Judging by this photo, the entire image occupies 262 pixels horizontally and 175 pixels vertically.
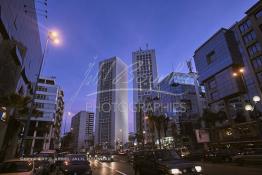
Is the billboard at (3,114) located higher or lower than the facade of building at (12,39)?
lower

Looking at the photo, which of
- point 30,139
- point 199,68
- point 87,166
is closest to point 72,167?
point 87,166

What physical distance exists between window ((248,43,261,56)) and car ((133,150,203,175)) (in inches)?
1763

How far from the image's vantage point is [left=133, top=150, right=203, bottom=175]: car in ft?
31.5

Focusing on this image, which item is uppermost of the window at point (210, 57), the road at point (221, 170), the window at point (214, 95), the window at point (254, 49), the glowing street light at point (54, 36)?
the window at point (210, 57)

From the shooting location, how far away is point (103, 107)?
170m

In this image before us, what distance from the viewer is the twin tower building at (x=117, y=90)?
500ft

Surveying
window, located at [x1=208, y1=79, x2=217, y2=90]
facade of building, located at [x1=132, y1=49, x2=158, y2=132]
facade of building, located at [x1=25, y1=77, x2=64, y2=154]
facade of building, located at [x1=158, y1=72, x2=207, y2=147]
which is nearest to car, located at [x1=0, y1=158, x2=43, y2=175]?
window, located at [x1=208, y1=79, x2=217, y2=90]

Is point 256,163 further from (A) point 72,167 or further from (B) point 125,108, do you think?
(B) point 125,108

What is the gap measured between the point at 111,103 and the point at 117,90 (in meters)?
11.8

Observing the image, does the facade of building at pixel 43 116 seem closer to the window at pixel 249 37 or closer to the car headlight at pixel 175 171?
the window at pixel 249 37

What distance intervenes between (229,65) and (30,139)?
233 feet

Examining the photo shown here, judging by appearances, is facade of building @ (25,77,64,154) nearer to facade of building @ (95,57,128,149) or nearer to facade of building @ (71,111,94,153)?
facade of building @ (95,57,128,149)

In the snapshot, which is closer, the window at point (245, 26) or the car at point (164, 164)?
the car at point (164, 164)

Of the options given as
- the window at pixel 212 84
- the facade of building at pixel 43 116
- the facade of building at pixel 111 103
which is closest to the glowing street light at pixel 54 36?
the window at pixel 212 84
